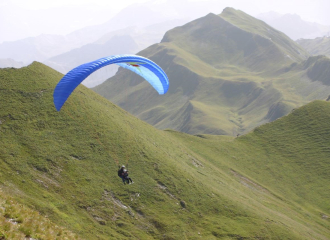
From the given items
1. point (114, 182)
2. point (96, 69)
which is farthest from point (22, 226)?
point (114, 182)

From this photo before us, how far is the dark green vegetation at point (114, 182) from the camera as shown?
3619 cm

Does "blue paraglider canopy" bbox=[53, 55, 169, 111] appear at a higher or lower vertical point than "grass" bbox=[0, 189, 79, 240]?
higher

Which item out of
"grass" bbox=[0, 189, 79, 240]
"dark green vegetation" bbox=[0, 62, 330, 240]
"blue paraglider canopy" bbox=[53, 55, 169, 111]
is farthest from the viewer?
"dark green vegetation" bbox=[0, 62, 330, 240]

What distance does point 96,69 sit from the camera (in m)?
29.1

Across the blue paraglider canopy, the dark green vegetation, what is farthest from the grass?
the dark green vegetation

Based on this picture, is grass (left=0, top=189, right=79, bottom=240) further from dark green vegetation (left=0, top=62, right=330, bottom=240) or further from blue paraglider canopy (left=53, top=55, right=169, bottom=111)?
dark green vegetation (left=0, top=62, right=330, bottom=240)

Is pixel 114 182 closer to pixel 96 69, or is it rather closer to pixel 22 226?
pixel 96 69

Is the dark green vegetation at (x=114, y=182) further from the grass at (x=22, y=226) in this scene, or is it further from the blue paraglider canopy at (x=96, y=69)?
the grass at (x=22, y=226)

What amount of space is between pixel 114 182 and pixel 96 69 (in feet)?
60.6

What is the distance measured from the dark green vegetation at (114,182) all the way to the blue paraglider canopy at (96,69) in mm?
9682

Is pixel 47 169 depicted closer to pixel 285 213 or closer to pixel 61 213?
pixel 61 213

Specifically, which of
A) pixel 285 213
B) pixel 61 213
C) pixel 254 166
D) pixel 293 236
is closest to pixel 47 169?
pixel 61 213

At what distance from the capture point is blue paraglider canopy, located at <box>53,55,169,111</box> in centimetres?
2816

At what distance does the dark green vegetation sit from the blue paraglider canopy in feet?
31.8
